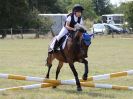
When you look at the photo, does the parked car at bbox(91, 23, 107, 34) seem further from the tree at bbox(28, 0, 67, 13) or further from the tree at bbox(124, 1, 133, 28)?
the tree at bbox(28, 0, 67, 13)

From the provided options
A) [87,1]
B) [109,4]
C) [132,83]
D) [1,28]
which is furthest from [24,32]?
[109,4]

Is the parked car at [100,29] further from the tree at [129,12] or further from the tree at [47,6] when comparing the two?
the tree at [47,6]

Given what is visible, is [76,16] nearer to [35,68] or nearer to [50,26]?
[35,68]

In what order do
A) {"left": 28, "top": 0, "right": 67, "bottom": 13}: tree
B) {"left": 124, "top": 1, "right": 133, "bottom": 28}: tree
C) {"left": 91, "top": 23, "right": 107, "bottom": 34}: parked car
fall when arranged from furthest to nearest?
{"left": 28, "top": 0, "right": 67, "bottom": 13}: tree, {"left": 124, "top": 1, "right": 133, "bottom": 28}: tree, {"left": 91, "top": 23, "right": 107, "bottom": 34}: parked car

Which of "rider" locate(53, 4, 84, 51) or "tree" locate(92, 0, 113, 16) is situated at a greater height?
"rider" locate(53, 4, 84, 51)

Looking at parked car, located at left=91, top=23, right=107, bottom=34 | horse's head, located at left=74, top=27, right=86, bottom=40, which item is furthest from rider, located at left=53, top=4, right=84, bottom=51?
parked car, located at left=91, top=23, right=107, bottom=34

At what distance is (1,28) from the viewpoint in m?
58.1

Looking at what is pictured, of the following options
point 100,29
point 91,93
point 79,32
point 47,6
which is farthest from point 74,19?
point 47,6

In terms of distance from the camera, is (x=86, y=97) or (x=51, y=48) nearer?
(x=86, y=97)

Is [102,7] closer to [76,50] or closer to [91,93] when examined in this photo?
[76,50]

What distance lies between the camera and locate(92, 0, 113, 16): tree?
12710cm

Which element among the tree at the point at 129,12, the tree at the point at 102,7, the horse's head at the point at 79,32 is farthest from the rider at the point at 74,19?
the tree at the point at 102,7

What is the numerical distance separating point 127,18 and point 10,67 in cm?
4435

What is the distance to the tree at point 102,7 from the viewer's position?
127 meters
